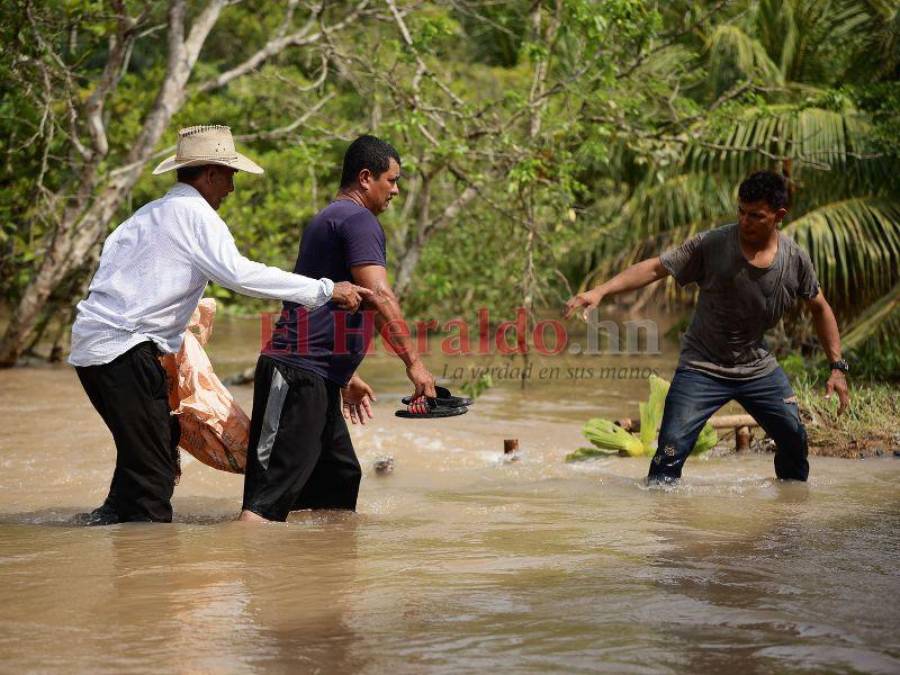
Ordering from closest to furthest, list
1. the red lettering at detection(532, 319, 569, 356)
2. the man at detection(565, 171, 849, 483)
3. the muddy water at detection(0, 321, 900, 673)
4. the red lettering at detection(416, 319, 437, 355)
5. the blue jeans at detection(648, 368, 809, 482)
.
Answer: the muddy water at detection(0, 321, 900, 673)
the man at detection(565, 171, 849, 483)
the blue jeans at detection(648, 368, 809, 482)
the red lettering at detection(416, 319, 437, 355)
the red lettering at detection(532, 319, 569, 356)

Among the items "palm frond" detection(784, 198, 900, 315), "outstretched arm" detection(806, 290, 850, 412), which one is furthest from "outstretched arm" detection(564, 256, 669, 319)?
"palm frond" detection(784, 198, 900, 315)

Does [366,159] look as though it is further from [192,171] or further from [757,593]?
[757,593]

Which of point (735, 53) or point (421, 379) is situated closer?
point (421, 379)

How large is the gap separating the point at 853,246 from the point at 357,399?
877 cm

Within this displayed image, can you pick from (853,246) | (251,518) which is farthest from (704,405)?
(853,246)

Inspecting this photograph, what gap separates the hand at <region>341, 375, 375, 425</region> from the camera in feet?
20.2

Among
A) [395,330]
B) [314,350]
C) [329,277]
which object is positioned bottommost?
[314,350]

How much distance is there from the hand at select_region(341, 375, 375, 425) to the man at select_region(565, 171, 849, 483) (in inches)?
54.8

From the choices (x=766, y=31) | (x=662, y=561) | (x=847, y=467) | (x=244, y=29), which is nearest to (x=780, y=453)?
(x=847, y=467)

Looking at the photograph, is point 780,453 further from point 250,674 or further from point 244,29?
point 244,29

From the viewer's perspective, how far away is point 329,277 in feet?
18.4

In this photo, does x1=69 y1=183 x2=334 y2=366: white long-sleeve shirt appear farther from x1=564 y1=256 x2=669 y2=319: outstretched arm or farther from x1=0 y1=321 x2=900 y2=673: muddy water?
x1=564 y1=256 x2=669 y2=319: outstretched arm

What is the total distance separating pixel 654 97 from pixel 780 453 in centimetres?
558

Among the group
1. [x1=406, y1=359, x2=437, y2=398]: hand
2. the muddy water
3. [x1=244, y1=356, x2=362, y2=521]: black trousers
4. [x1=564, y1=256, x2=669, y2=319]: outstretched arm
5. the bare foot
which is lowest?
the muddy water
